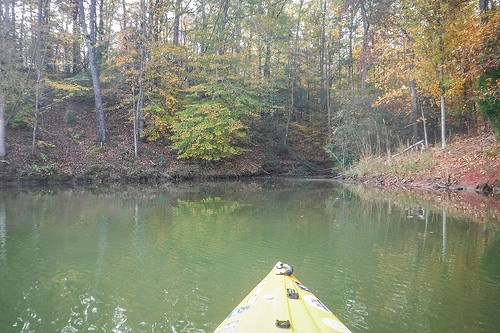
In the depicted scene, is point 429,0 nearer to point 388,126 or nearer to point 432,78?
point 432,78

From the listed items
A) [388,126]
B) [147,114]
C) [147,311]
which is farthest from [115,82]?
[147,311]

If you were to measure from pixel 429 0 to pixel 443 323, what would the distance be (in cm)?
1629

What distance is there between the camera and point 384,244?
26.9 ft

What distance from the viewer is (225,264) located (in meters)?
6.88

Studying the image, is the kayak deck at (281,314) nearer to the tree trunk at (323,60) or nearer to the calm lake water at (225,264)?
the calm lake water at (225,264)

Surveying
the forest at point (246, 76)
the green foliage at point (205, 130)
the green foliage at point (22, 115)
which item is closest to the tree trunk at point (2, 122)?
the forest at point (246, 76)

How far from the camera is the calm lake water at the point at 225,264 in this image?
187 inches

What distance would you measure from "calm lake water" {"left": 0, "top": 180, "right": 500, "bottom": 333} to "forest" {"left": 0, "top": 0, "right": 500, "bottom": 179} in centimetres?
825

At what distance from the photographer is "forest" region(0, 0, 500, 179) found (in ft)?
59.8

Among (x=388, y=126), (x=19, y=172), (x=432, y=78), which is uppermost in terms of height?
(x=432, y=78)

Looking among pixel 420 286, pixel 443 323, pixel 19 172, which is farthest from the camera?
pixel 19 172

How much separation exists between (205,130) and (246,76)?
5104 millimetres

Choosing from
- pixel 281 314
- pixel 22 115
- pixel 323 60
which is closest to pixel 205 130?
pixel 22 115

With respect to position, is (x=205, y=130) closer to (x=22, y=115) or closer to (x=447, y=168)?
(x=22, y=115)
